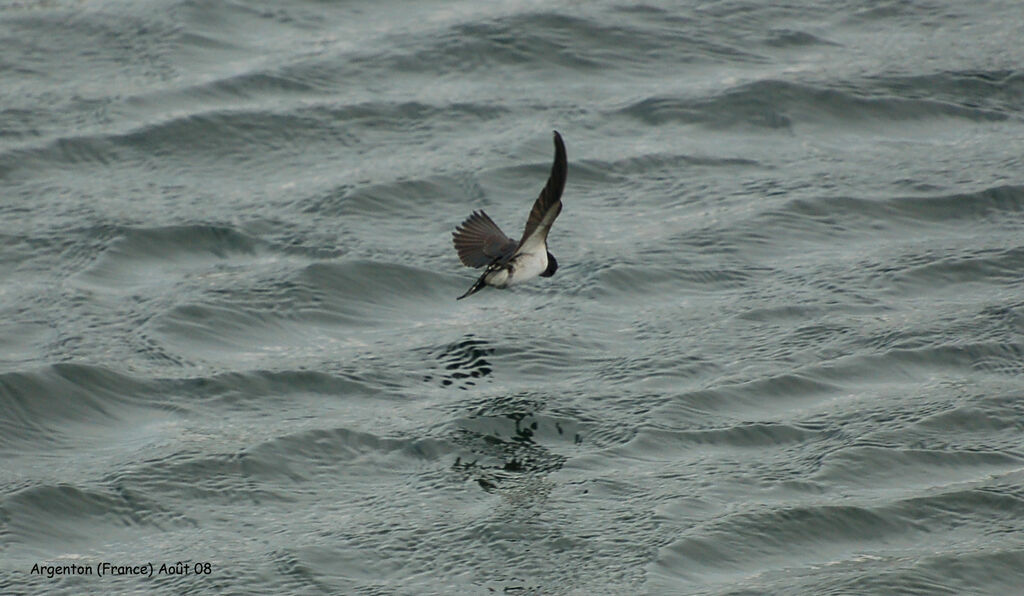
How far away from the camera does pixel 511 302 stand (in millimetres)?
9984

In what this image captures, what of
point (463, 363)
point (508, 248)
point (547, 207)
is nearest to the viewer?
point (547, 207)

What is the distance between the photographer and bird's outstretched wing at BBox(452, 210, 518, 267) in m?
9.31

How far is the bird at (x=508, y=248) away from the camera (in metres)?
8.62

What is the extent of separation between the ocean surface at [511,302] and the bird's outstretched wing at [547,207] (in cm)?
69

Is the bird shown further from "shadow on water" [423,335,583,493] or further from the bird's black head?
"shadow on water" [423,335,583,493]

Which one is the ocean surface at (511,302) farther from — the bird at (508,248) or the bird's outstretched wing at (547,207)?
the bird's outstretched wing at (547,207)

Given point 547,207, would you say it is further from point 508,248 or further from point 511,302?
point 511,302

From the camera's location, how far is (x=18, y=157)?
11.0 metres

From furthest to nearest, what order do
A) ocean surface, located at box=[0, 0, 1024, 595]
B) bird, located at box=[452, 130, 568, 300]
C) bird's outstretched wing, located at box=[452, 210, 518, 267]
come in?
bird's outstretched wing, located at box=[452, 210, 518, 267], bird, located at box=[452, 130, 568, 300], ocean surface, located at box=[0, 0, 1024, 595]

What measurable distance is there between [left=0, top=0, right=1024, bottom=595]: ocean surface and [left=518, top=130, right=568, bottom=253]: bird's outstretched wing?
686 mm

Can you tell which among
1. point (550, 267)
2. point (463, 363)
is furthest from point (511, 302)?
point (463, 363)

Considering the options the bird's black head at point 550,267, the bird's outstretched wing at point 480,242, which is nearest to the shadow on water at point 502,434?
the bird's outstretched wing at point 480,242

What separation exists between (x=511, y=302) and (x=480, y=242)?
65cm

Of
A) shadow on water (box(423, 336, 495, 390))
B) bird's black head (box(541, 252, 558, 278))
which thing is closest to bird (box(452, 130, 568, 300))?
bird's black head (box(541, 252, 558, 278))
